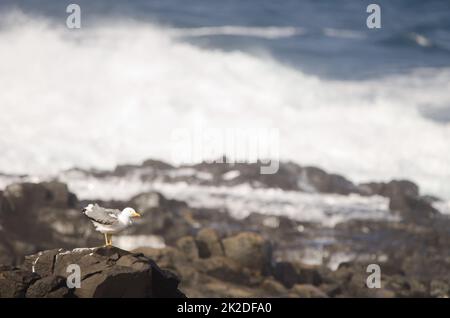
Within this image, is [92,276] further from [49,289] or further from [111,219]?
[111,219]

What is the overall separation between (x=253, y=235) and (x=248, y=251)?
149cm

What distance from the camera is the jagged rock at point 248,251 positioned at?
5525 centimetres

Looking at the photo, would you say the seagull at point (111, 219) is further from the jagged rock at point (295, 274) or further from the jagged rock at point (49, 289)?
the jagged rock at point (295, 274)

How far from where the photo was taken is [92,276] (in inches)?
968

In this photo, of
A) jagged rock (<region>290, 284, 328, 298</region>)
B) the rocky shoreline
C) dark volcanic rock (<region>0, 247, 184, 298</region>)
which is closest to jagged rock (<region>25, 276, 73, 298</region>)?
dark volcanic rock (<region>0, 247, 184, 298</region>)

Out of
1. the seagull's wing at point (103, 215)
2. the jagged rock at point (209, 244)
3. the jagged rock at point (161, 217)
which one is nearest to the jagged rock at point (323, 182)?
the jagged rock at point (161, 217)

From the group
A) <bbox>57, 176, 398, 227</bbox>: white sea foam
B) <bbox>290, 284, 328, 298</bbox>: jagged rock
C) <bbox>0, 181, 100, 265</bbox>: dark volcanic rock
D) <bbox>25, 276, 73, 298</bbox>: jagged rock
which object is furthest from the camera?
<bbox>57, 176, 398, 227</bbox>: white sea foam

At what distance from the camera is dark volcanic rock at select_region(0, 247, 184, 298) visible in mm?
23828

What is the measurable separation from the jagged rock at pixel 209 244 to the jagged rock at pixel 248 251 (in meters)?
0.50

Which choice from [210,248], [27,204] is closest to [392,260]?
[210,248]

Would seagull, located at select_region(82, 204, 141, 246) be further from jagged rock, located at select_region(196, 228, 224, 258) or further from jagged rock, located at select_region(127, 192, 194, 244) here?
jagged rock, located at select_region(127, 192, 194, 244)

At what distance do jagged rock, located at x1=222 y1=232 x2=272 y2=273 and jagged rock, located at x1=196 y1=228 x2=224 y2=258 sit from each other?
50cm

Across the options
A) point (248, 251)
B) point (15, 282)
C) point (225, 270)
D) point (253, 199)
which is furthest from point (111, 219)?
point (253, 199)
